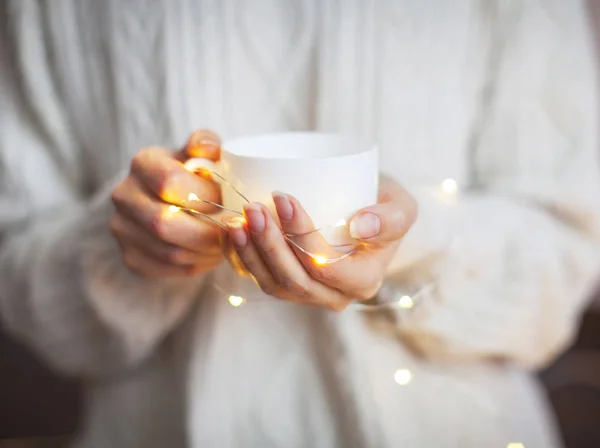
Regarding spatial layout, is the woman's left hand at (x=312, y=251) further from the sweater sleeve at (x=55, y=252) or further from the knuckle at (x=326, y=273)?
the sweater sleeve at (x=55, y=252)

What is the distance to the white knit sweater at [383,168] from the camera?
1.28ft

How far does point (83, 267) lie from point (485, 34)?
0.37 meters

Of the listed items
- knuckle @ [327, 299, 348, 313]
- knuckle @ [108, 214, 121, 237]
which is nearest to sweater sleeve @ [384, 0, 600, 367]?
knuckle @ [327, 299, 348, 313]

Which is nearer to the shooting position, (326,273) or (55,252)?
(326,273)

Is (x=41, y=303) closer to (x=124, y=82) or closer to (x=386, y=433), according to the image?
(x=124, y=82)

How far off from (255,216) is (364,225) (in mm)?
57

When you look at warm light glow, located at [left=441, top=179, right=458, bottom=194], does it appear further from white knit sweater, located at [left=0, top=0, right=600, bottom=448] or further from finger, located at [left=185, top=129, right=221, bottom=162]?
finger, located at [left=185, top=129, right=221, bottom=162]

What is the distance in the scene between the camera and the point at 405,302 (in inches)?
14.8

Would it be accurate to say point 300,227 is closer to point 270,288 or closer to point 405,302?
point 270,288

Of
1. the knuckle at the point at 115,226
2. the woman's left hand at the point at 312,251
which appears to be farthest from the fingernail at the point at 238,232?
the knuckle at the point at 115,226

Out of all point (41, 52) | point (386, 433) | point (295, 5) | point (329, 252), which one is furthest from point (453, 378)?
point (41, 52)

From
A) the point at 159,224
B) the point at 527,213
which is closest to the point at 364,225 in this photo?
the point at 159,224

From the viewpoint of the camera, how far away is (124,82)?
1.37ft

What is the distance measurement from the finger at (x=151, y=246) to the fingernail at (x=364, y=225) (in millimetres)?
96
